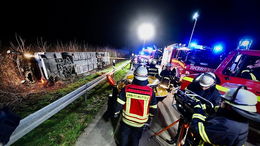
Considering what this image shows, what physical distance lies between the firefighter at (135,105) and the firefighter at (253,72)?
3.97 metres

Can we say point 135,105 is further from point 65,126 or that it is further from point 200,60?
point 200,60

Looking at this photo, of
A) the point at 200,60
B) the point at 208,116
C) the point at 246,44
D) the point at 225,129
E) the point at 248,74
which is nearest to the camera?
the point at 225,129

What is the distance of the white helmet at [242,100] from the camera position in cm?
127

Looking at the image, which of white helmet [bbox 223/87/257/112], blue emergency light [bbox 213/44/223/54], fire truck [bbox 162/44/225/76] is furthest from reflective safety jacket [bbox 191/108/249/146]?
blue emergency light [bbox 213/44/223/54]

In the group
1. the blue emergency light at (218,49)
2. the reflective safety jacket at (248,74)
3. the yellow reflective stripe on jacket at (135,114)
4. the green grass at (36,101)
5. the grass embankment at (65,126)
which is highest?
the blue emergency light at (218,49)

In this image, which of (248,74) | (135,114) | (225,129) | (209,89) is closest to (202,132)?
(225,129)

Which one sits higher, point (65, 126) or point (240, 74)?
point (240, 74)

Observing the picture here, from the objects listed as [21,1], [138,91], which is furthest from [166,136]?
[21,1]

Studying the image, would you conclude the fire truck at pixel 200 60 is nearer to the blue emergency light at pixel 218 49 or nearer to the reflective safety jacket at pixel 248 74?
the blue emergency light at pixel 218 49

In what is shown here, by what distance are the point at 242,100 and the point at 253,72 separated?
12.5ft

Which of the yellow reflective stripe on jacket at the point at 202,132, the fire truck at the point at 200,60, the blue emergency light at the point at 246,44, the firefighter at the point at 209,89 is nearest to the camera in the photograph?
the yellow reflective stripe on jacket at the point at 202,132

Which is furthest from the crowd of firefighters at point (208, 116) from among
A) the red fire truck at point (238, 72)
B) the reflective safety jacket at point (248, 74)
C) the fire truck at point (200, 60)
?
the fire truck at point (200, 60)

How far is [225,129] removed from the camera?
1283 millimetres

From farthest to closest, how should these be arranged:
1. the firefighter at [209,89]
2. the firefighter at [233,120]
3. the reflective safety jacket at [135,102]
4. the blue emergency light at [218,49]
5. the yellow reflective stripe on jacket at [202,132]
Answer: the blue emergency light at [218,49]
the firefighter at [209,89]
the reflective safety jacket at [135,102]
the yellow reflective stripe on jacket at [202,132]
the firefighter at [233,120]
